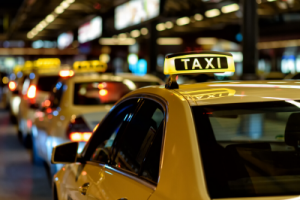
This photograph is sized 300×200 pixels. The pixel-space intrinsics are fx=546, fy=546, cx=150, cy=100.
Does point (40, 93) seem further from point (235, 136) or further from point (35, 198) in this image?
point (235, 136)

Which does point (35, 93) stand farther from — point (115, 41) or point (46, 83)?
point (115, 41)

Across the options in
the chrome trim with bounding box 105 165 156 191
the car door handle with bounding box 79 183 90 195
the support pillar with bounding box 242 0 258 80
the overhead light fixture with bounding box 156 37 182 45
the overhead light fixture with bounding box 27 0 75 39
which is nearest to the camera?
the chrome trim with bounding box 105 165 156 191

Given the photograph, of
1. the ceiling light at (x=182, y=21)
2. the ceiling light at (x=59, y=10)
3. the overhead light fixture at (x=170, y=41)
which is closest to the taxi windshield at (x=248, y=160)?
the ceiling light at (x=182, y=21)

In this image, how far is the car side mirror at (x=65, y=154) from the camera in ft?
→ 12.4

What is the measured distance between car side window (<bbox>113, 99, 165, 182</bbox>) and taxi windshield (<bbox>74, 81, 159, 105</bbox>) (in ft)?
12.2

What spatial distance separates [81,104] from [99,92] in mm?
279

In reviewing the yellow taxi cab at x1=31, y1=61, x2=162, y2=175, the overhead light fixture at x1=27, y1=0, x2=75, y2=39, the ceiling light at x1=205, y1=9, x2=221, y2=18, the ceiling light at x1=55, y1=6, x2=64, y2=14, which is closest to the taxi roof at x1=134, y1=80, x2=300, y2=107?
the yellow taxi cab at x1=31, y1=61, x2=162, y2=175

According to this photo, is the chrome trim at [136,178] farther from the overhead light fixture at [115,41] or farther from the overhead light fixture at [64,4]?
the overhead light fixture at [115,41]

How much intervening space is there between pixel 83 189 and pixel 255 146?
126 centimetres

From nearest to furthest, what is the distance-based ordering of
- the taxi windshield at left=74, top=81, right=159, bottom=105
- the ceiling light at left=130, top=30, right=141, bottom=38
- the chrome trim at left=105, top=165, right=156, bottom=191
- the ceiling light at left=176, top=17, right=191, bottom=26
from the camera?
the chrome trim at left=105, top=165, right=156, bottom=191, the taxi windshield at left=74, top=81, right=159, bottom=105, the ceiling light at left=176, top=17, right=191, bottom=26, the ceiling light at left=130, top=30, right=141, bottom=38

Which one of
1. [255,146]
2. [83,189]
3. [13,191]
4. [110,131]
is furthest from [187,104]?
[13,191]

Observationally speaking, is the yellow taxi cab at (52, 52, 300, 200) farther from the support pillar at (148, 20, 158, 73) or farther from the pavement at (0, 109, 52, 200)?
the support pillar at (148, 20, 158, 73)

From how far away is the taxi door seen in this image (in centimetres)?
257

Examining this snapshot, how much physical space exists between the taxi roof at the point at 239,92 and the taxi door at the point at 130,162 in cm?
23
